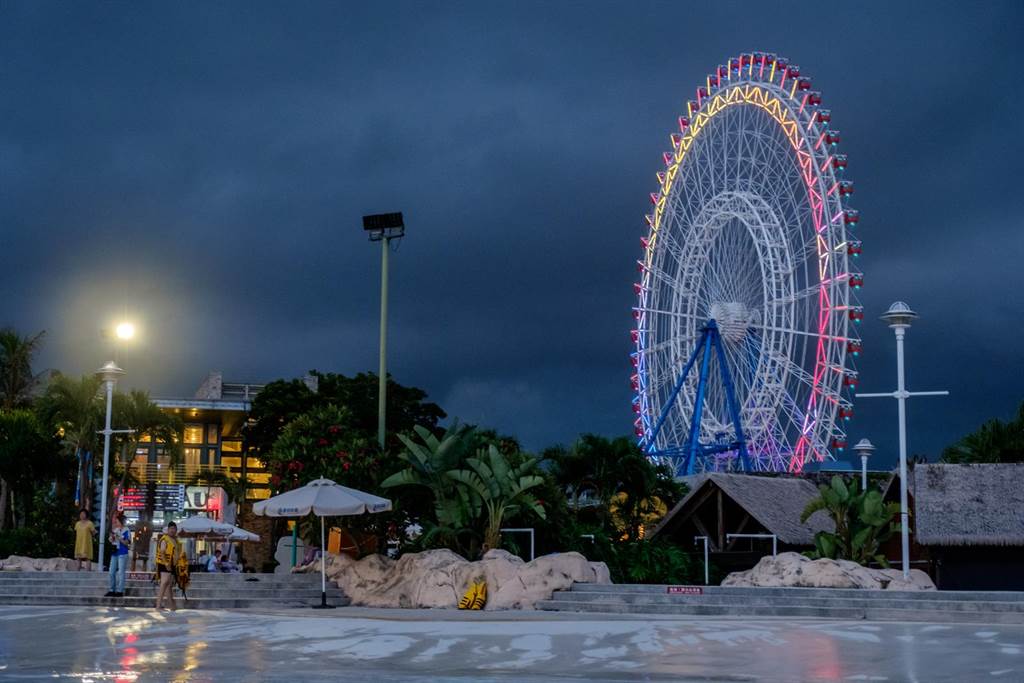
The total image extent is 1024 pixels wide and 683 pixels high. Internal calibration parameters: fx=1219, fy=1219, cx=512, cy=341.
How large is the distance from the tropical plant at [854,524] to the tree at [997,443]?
1018 cm

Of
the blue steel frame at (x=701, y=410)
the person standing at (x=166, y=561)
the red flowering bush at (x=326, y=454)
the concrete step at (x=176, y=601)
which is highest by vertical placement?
the blue steel frame at (x=701, y=410)

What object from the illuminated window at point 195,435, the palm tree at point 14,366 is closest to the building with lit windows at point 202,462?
the illuminated window at point 195,435

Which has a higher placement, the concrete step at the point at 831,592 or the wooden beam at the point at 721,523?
the wooden beam at the point at 721,523

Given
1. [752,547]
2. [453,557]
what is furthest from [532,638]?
[752,547]

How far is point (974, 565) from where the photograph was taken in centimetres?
2672

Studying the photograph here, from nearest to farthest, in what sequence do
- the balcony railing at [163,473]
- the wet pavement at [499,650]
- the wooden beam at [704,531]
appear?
the wet pavement at [499,650]
the wooden beam at [704,531]
the balcony railing at [163,473]

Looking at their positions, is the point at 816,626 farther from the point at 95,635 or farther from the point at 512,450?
the point at 512,450

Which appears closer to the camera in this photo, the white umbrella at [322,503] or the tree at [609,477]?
the white umbrella at [322,503]

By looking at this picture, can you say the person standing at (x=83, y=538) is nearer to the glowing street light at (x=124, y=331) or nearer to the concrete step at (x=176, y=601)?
the concrete step at (x=176, y=601)

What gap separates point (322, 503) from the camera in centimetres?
2203

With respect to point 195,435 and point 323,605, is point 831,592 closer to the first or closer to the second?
point 323,605

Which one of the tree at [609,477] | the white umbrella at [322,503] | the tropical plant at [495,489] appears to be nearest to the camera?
the white umbrella at [322,503]

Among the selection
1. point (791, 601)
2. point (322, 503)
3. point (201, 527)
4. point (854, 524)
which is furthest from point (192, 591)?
point (201, 527)

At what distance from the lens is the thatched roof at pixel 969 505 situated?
25.8m
